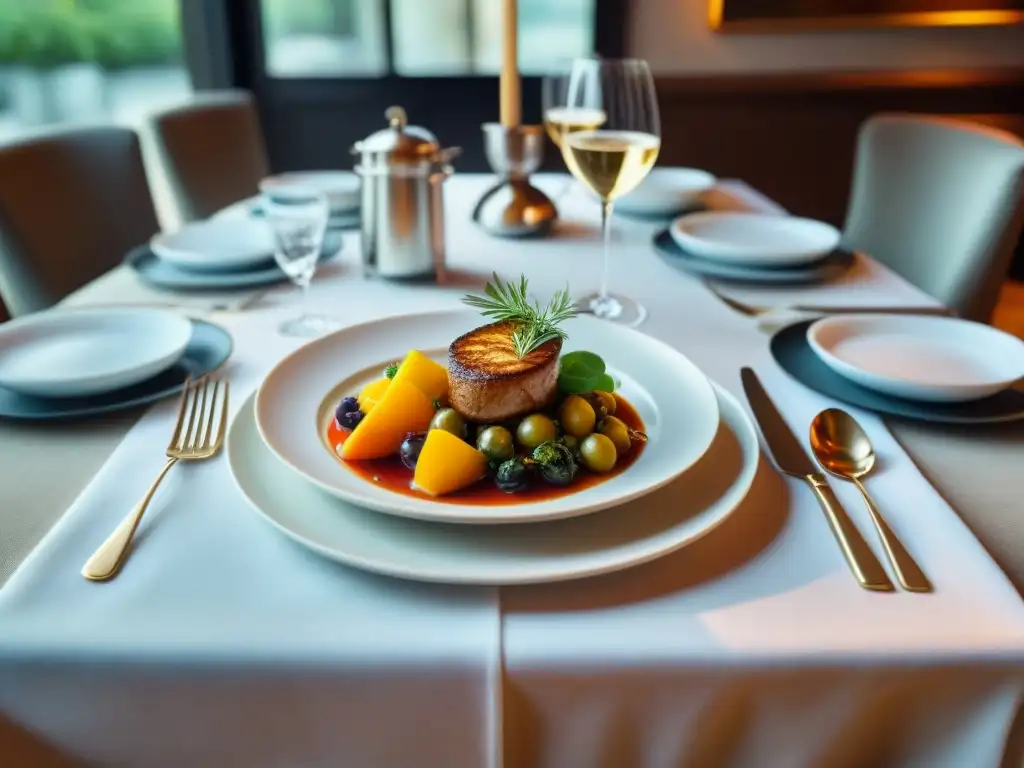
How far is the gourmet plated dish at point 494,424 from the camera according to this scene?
62cm

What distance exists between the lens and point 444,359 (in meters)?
0.88

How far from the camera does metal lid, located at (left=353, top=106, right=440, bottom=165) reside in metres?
1.16

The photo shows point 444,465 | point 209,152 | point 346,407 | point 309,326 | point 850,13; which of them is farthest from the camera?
point 850,13

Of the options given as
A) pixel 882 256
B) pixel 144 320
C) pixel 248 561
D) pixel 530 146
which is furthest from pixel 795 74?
pixel 248 561

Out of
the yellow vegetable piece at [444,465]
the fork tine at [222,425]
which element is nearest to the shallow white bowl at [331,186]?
the fork tine at [222,425]

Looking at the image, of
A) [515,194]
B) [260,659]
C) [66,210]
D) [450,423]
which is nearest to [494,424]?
[450,423]

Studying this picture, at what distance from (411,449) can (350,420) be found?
0.30 feet

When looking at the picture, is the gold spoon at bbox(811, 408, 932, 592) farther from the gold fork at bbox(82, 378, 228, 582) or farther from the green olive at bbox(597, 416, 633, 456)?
the gold fork at bbox(82, 378, 228, 582)

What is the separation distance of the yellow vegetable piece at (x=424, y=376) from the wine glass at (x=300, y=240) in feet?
1.14

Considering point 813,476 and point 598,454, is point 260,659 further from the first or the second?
point 813,476

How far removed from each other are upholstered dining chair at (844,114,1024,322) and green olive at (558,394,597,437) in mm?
983

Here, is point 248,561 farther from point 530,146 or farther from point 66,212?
point 66,212

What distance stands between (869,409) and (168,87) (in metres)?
3.21

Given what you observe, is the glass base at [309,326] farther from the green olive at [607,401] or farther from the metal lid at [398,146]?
the green olive at [607,401]
